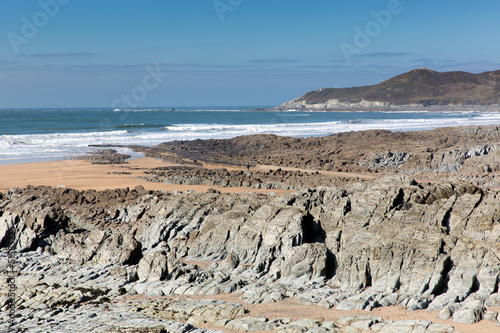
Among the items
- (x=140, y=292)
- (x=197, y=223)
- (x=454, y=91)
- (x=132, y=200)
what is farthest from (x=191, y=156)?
(x=454, y=91)

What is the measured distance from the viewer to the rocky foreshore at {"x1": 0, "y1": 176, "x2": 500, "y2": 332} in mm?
10281

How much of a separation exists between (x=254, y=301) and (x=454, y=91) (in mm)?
203556

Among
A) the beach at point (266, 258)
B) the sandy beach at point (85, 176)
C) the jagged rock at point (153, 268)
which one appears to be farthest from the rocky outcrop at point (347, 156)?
the jagged rock at point (153, 268)

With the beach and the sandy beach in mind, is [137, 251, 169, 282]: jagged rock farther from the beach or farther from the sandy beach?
the sandy beach

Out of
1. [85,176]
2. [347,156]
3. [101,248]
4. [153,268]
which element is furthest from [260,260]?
[347,156]

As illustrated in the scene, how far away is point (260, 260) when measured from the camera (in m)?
13.4

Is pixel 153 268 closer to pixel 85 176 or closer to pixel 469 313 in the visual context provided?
pixel 469 313

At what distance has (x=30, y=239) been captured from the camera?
15.5 m

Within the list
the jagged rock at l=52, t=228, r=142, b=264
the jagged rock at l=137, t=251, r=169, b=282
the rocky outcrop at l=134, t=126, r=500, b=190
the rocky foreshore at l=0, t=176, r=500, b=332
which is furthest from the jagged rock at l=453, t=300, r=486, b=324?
the rocky outcrop at l=134, t=126, r=500, b=190

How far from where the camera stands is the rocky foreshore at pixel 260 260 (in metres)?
10.3

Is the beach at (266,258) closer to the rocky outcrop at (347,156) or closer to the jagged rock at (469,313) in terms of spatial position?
the jagged rock at (469,313)

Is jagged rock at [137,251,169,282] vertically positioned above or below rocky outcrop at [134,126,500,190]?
below

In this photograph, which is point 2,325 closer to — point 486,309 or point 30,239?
point 30,239

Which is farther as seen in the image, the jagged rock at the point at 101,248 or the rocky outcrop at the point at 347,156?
the rocky outcrop at the point at 347,156
